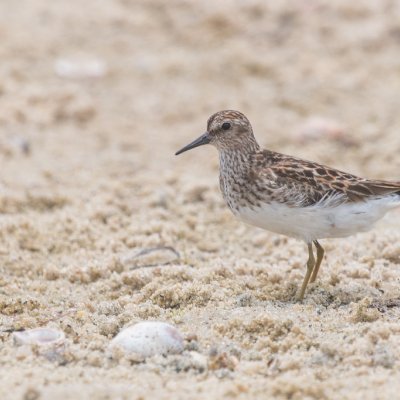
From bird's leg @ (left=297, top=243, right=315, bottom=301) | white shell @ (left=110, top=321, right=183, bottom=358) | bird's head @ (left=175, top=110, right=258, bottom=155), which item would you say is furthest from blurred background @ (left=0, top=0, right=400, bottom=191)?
white shell @ (left=110, top=321, right=183, bottom=358)

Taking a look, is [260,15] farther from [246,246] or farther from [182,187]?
[246,246]

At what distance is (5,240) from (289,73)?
164 inches

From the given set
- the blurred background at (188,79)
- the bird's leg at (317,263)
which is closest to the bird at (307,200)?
the bird's leg at (317,263)

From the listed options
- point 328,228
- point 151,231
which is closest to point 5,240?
point 151,231

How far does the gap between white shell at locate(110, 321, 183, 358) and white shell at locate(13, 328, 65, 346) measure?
265 mm

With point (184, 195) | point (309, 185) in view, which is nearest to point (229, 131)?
point (309, 185)

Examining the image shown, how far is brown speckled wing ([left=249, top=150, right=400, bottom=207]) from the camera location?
4.64 m

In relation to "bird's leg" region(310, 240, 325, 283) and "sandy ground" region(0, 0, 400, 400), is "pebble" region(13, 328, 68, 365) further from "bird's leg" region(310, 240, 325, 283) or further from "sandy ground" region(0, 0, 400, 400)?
"bird's leg" region(310, 240, 325, 283)

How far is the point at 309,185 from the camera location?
4.68 metres

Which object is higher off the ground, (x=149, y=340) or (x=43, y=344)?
(x=149, y=340)

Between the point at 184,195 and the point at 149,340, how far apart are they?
2865 mm

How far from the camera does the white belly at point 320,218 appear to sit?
4625 millimetres

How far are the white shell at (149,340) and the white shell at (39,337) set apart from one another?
0.26 metres

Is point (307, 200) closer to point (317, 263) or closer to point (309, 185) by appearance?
point (309, 185)
